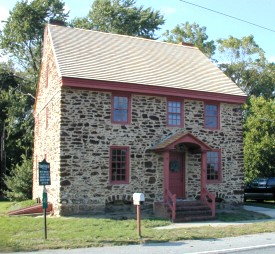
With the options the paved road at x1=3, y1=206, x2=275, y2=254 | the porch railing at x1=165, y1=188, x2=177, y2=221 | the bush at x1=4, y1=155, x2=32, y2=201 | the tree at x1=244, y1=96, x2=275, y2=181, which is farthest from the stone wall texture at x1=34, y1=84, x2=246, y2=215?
the tree at x1=244, y1=96, x2=275, y2=181

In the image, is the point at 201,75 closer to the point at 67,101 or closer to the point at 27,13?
the point at 67,101

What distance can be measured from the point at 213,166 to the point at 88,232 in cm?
876

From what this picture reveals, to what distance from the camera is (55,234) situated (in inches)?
470

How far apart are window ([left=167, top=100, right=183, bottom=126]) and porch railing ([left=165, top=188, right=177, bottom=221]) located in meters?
3.13

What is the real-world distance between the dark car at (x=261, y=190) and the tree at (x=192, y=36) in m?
25.6

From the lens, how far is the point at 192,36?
48156mm

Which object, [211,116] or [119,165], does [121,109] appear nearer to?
[119,165]

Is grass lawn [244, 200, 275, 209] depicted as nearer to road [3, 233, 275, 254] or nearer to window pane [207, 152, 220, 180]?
window pane [207, 152, 220, 180]

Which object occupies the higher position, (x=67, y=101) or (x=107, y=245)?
(x=67, y=101)

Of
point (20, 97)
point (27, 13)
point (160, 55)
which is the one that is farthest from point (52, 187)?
point (27, 13)

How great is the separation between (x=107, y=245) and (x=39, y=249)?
66.4 inches

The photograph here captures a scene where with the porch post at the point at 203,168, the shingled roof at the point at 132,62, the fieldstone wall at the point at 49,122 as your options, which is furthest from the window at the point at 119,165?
the porch post at the point at 203,168

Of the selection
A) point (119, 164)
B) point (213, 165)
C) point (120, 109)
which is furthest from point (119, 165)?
point (213, 165)

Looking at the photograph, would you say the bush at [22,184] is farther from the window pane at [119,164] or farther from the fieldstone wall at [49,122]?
the window pane at [119,164]
